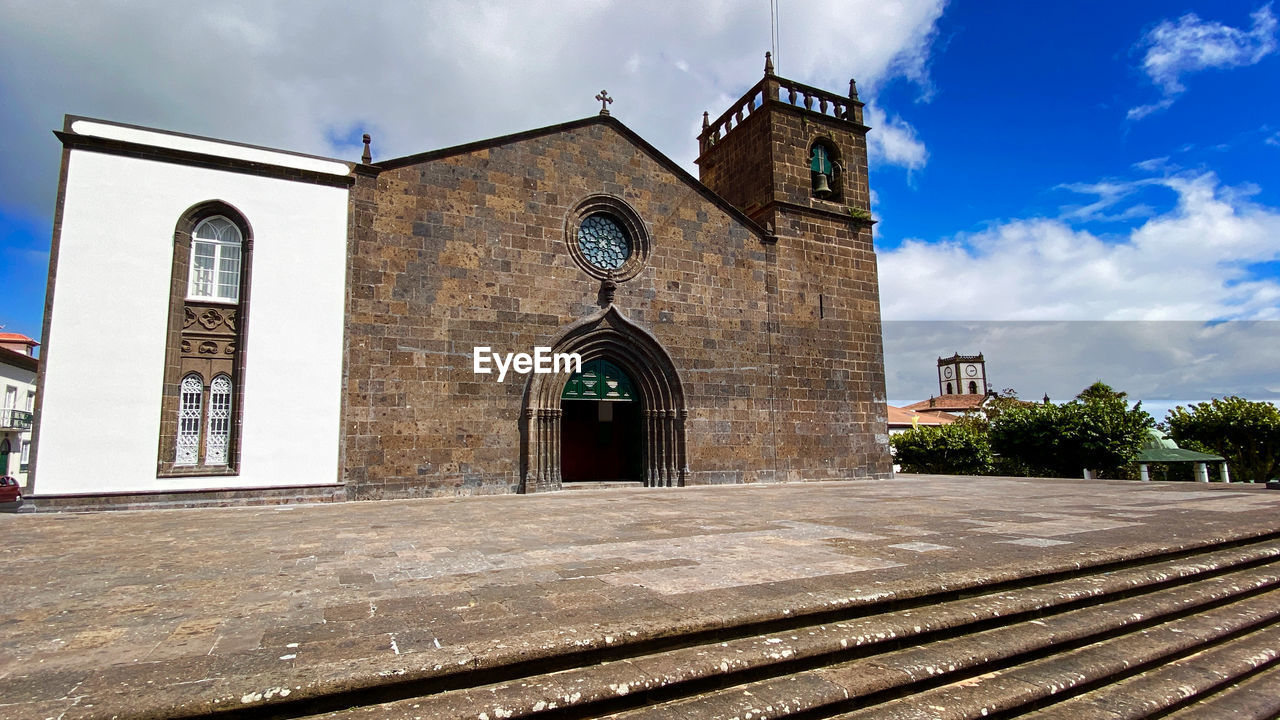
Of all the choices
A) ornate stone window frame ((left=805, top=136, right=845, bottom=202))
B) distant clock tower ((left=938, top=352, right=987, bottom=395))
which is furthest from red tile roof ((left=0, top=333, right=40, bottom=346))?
distant clock tower ((left=938, top=352, right=987, bottom=395))

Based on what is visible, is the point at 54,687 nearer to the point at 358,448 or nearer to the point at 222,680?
the point at 222,680

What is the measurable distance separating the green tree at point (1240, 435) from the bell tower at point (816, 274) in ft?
53.6

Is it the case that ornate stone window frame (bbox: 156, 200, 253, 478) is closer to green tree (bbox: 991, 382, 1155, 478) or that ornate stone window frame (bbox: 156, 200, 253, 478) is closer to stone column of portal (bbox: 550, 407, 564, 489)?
stone column of portal (bbox: 550, 407, 564, 489)

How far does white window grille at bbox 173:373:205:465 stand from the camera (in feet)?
36.1

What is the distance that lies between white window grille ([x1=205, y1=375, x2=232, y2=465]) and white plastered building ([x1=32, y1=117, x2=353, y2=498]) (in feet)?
0.07

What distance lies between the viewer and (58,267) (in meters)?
10.5

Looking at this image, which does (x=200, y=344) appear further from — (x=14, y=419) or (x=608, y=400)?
(x=14, y=419)

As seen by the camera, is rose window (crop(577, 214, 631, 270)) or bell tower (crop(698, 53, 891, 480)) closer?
rose window (crop(577, 214, 631, 270))

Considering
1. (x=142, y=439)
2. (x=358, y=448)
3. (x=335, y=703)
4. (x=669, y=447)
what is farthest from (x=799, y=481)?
(x=335, y=703)

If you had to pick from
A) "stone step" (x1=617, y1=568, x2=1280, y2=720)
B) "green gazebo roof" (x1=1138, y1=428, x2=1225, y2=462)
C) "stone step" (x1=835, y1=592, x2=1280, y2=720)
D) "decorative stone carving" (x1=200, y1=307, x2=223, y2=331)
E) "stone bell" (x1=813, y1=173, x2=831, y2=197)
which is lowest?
"stone step" (x1=835, y1=592, x2=1280, y2=720)

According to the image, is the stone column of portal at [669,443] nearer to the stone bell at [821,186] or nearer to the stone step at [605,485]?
the stone step at [605,485]

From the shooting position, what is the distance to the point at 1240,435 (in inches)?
953

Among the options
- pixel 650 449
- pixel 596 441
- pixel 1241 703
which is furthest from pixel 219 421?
pixel 1241 703

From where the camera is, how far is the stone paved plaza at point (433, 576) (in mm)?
2770
